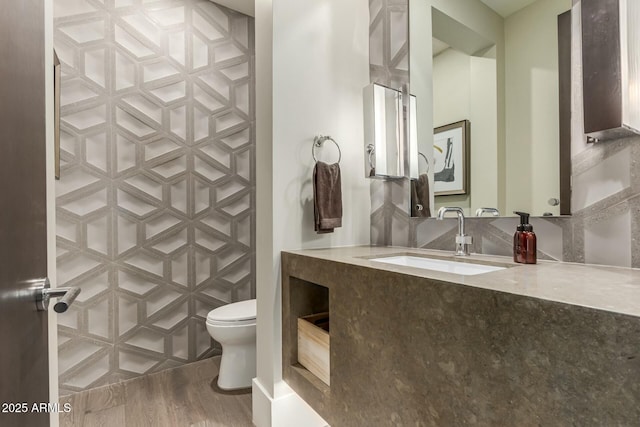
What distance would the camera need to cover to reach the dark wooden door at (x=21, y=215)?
52 centimetres

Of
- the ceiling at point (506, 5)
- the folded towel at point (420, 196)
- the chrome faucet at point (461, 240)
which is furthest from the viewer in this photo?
the folded towel at point (420, 196)

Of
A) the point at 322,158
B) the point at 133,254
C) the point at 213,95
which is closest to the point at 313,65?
the point at 322,158

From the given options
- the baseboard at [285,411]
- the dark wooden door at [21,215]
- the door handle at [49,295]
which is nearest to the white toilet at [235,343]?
the baseboard at [285,411]

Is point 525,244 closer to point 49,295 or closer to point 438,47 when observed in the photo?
point 438,47

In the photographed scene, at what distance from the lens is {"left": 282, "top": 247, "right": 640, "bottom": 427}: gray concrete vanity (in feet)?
1.82

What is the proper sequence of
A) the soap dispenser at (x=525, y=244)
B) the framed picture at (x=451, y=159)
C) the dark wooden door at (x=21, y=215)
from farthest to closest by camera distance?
the framed picture at (x=451, y=159) → the soap dispenser at (x=525, y=244) → the dark wooden door at (x=21, y=215)

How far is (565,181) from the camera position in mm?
1157

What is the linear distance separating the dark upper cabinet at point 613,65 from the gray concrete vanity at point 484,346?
1.49 ft

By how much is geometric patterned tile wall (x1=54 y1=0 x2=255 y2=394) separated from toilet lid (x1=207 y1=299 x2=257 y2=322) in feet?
1.34

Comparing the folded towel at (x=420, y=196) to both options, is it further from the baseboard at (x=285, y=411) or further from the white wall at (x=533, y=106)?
the baseboard at (x=285, y=411)

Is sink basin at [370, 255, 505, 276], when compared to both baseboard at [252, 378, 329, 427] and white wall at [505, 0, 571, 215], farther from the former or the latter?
baseboard at [252, 378, 329, 427]

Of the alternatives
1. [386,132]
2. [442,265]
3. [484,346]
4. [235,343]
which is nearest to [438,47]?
[386,132]

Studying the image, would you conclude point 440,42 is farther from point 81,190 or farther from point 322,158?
point 81,190

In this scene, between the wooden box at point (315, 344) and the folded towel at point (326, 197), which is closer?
the wooden box at point (315, 344)
